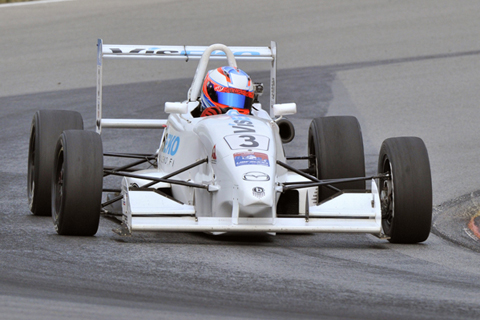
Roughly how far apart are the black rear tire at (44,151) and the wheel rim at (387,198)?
3221 mm

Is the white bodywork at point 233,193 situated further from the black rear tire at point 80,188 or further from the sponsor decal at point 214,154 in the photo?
the black rear tire at point 80,188

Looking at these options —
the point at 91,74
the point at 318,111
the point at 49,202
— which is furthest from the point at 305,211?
the point at 91,74

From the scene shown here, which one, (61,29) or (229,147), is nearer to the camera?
(229,147)

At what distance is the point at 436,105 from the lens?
17641 mm

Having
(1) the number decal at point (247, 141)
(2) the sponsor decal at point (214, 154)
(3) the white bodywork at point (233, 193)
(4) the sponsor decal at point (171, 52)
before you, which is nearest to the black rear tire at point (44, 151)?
(3) the white bodywork at point (233, 193)

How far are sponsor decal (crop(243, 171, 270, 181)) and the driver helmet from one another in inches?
60.7

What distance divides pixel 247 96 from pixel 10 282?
12.4 ft

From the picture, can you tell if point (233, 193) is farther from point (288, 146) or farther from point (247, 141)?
point (288, 146)

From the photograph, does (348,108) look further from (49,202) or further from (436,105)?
(49,202)

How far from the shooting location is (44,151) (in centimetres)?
940

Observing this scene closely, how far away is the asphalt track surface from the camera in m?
5.91

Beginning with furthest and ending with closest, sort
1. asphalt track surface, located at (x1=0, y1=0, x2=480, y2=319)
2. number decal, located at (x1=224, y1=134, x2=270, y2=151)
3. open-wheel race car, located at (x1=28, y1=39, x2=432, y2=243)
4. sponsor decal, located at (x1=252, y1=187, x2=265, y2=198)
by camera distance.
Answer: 1. number decal, located at (x1=224, y1=134, x2=270, y2=151)
2. open-wheel race car, located at (x1=28, y1=39, x2=432, y2=243)
3. sponsor decal, located at (x1=252, y1=187, x2=265, y2=198)
4. asphalt track surface, located at (x1=0, y1=0, x2=480, y2=319)

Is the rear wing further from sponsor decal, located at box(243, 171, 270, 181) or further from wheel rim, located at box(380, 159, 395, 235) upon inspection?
sponsor decal, located at box(243, 171, 270, 181)

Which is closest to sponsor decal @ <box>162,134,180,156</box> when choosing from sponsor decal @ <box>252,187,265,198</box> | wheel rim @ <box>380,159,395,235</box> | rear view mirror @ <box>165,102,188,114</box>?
rear view mirror @ <box>165,102,188,114</box>
